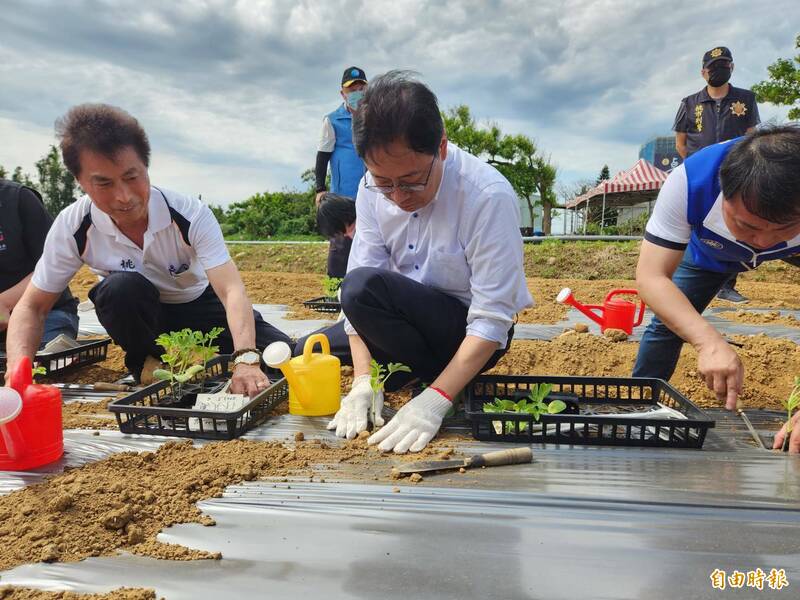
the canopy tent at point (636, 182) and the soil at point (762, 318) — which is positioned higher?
the canopy tent at point (636, 182)

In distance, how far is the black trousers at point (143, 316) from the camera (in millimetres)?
2619

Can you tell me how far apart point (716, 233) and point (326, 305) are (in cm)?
364

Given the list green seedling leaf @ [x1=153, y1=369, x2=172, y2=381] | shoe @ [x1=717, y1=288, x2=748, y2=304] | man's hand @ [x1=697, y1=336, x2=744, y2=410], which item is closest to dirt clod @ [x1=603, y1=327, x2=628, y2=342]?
man's hand @ [x1=697, y1=336, x2=744, y2=410]

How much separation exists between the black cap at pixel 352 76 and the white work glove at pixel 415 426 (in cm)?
387

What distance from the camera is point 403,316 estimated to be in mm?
2281

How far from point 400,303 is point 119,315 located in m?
1.43

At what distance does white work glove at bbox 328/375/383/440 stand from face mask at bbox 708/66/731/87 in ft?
15.0

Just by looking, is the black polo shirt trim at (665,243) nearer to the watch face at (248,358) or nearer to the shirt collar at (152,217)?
the watch face at (248,358)

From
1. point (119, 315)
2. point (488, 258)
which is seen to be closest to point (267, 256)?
point (119, 315)

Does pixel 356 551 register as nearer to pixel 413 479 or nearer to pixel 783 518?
pixel 413 479

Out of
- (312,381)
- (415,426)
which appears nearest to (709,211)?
(415,426)

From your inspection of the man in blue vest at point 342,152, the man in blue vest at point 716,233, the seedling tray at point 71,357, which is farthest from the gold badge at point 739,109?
the seedling tray at point 71,357

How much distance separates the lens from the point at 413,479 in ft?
5.26

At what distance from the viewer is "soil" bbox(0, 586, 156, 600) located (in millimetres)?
1076
